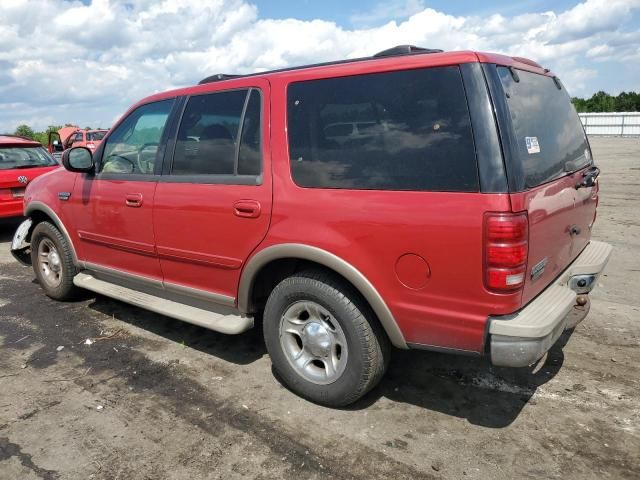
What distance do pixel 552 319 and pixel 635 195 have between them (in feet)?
32.8

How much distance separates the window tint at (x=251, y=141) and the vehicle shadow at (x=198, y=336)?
1483 millimetres

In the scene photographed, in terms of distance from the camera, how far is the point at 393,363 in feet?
12.5

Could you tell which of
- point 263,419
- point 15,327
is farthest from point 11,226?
point 263,419

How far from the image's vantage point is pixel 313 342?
3232 mm

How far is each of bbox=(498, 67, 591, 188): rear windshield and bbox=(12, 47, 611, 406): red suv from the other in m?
0.02

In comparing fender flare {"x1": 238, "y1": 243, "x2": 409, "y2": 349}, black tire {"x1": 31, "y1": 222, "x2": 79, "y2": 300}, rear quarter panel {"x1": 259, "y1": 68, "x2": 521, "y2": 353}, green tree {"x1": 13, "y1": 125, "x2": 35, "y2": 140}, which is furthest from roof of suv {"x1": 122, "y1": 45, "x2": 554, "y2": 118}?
green tree {"x1": 13, "y1": 125, "x2": 35, "y2": 140}

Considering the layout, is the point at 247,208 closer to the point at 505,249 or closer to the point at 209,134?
the point at 209,134

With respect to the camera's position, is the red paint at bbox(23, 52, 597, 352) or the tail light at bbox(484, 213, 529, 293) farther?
the red paint at bbox(23, 52, 597, 352)

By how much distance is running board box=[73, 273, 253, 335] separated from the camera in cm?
356

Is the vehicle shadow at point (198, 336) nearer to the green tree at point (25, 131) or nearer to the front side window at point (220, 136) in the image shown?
the front side window at point (220, 136)

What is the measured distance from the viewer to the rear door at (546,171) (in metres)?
2.58

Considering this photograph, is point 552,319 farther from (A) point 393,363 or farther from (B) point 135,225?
(B) point 135,225

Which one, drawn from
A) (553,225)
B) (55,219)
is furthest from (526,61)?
(55,219)

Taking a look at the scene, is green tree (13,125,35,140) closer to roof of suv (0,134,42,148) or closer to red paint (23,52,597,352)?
roof of suv (0,134,42,148)
